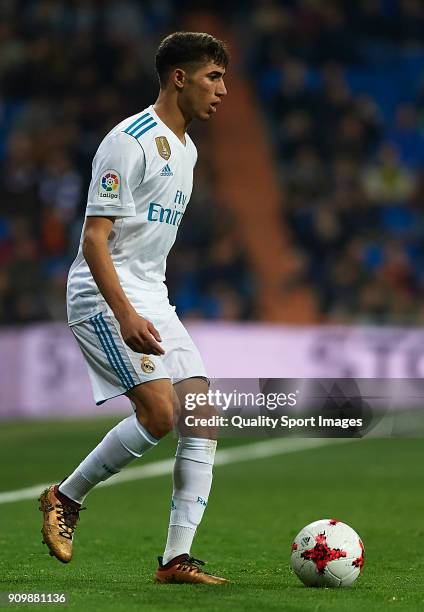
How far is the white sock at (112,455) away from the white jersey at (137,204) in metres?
0.47

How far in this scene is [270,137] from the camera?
20.8 m

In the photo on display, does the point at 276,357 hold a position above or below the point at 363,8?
below

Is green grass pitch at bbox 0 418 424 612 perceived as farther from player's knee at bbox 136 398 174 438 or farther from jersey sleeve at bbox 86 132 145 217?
jersey sleeve at bbox 86 132 145 217

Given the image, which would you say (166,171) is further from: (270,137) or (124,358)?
(270,137)

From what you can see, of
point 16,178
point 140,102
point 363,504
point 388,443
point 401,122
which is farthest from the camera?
point 401,122

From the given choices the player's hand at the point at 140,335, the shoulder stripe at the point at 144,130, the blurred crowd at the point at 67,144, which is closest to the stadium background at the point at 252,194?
the blurred crowd at the point at 67,144

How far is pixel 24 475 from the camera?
405 inches

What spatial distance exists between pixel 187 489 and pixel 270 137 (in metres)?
15.9

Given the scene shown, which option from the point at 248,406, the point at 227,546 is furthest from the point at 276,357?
the point at 248,406

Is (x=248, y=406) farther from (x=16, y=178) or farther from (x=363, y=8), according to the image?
(x=363, y=8)

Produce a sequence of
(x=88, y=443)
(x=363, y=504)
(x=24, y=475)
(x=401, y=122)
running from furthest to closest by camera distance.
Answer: (x=401, y=122) < (x=88, y=443) < (x=24, y=475) < (x=363, y=504)

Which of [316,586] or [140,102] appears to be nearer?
[316,586]

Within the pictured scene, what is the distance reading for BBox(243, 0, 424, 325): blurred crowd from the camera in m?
17.3

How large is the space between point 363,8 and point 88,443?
1125 cm
